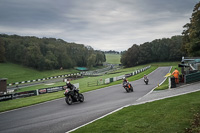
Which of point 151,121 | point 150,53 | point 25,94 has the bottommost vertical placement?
point 25,94

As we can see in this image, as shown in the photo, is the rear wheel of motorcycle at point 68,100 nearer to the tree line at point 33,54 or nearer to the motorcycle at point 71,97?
the motorcycle at point 71,97

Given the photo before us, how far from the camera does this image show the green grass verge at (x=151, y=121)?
6.94m

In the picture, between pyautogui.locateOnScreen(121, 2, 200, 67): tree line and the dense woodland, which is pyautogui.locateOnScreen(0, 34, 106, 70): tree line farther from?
pyautogui.locateOnScreen(121, 2, 200, 67): tree line

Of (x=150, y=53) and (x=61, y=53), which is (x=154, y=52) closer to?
(x=150, y=53)

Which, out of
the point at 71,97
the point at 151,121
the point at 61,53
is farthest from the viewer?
the point at 61,53

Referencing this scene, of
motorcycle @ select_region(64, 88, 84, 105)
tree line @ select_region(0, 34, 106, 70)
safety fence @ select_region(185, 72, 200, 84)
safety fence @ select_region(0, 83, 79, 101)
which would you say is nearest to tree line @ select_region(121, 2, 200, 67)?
tree line @ select_region(0, 34, 106, 70)

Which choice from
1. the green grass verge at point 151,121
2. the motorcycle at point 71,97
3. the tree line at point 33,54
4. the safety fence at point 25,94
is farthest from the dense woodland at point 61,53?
the green grass verge at point 151,121

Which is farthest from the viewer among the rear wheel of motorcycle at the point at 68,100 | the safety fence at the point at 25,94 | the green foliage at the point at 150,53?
the green foliage at the point at 150,53

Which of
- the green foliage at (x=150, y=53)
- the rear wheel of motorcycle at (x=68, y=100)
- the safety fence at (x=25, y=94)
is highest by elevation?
the green foliage at (x=150, y=53)

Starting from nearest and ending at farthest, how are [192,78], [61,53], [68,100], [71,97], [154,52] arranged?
[68,100], [71,97], [192,78], [61,53], [154,52]

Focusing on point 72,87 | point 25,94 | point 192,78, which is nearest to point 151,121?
point 72,87

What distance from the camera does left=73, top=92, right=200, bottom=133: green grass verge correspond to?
6.94 meters

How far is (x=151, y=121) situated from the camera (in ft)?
25.5

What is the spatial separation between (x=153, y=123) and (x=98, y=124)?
2.42 m
